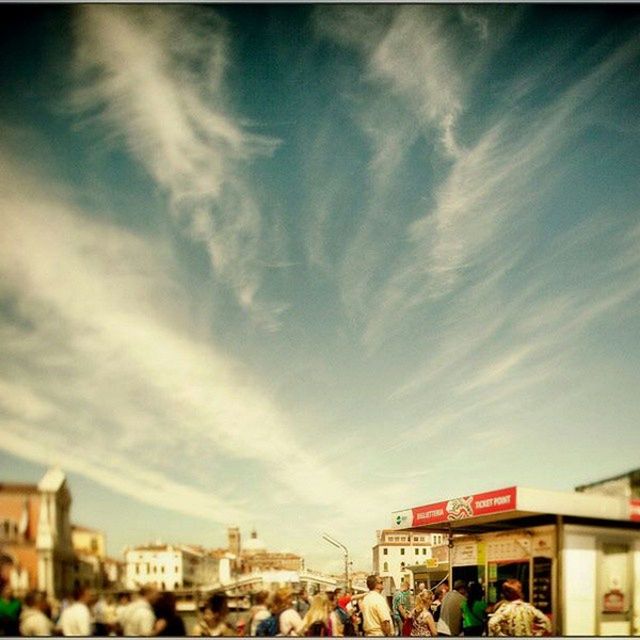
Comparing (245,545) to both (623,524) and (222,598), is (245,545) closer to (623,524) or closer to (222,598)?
(222,598)

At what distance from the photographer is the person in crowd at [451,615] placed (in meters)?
9.84

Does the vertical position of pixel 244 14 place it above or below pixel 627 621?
above

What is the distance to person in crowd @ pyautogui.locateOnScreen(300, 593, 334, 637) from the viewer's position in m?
8.81

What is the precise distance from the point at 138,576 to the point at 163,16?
11.1 metres

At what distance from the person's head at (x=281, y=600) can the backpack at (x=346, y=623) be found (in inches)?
50.5

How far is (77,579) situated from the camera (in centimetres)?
1020

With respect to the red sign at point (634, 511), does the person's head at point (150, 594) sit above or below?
below

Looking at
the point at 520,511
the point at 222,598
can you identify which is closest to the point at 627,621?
the point at 520,511

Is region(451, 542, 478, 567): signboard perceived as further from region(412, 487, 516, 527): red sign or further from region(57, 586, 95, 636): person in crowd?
region(57, 586, 95, 636): person in crowd

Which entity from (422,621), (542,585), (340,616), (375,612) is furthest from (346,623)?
(542,585)

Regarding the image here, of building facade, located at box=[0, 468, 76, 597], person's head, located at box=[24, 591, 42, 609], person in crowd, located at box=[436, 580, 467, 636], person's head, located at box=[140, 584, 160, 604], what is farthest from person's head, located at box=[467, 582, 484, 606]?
person's head, located at box=[24, 591, 42, 609]

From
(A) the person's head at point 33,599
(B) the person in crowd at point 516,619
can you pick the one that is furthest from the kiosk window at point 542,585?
(A) the person's head at point 33,599

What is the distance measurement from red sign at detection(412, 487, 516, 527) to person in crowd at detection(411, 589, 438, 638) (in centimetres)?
151

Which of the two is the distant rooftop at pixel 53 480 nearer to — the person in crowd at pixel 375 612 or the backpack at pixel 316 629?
the backpack at pixel 316 629
